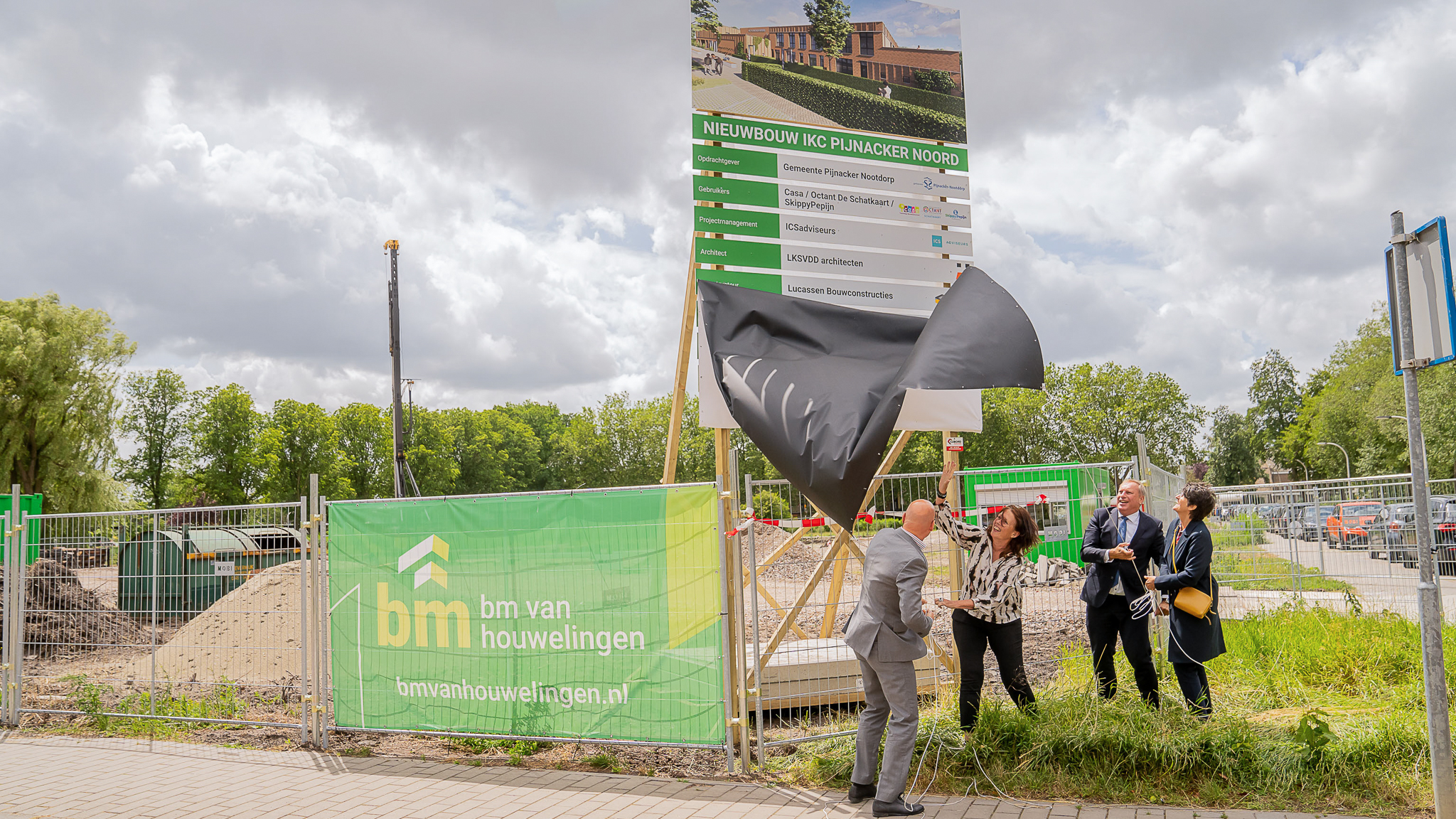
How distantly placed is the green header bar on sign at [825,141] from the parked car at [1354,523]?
5570mm

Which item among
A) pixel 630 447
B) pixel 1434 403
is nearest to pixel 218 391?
pixel 630 447

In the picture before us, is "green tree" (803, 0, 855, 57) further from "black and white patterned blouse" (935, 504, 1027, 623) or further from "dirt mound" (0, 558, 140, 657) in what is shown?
"dirt mound" (0, 558, 140, 657)

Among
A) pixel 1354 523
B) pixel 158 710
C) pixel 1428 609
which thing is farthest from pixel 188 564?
pixel 1354 523

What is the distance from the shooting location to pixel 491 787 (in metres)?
6.04

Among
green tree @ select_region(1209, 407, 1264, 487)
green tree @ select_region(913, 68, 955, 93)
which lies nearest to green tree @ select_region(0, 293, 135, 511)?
green tree @ select_region(913, 68, 955, 93)

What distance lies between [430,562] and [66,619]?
671 centimetres

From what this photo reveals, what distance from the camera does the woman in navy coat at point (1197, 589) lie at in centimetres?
608

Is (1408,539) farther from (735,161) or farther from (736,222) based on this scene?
(735,161)

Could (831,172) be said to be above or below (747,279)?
above

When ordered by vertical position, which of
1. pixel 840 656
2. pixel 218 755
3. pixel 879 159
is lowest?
pixel 218 755

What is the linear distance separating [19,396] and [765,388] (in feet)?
126

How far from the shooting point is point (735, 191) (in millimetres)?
7598

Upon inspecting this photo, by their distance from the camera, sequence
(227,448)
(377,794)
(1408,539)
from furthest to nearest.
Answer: (227,448)
(1408,539)
(377,794)

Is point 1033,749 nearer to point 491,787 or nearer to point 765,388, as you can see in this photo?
point 765,388
